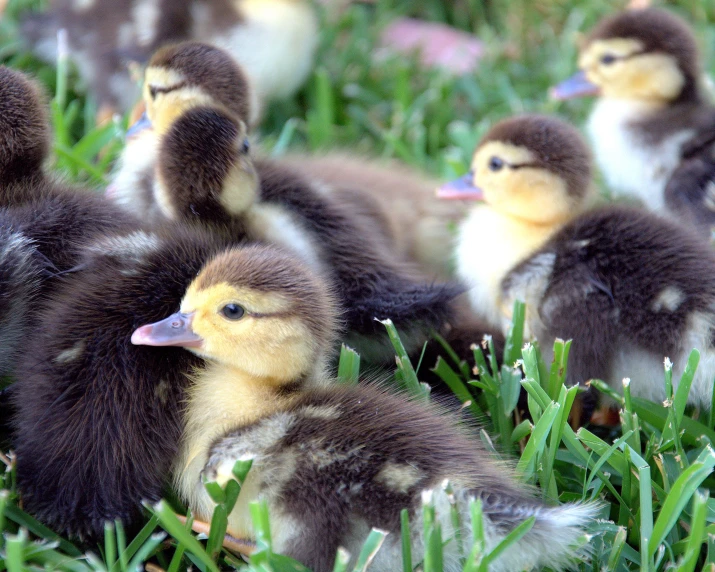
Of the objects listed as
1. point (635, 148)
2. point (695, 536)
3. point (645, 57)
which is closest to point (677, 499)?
point (695, 536)

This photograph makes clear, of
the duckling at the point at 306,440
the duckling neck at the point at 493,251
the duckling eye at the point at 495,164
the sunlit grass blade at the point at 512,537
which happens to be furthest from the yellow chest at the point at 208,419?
the duckling eye at the point at 495,164

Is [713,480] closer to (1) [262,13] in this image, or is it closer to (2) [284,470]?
(2) [284,470]

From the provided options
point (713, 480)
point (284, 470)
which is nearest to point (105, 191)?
point (284, 470)

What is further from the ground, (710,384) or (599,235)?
(599,235)

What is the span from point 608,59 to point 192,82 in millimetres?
1238

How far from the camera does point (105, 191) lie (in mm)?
1886

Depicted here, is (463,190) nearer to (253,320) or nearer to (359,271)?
(359,271)

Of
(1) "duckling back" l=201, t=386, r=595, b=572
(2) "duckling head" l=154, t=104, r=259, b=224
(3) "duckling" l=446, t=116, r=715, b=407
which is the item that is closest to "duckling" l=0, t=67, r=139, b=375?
(2) "duckling head" l=154, t=104, r=259, b=224

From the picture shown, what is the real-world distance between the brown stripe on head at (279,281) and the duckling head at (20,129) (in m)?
0.51

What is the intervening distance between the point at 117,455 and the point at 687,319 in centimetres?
95

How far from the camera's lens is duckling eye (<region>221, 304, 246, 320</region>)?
1.35 meters

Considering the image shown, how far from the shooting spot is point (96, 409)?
127cm

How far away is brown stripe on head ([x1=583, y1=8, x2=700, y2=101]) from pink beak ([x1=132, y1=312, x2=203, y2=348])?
1.64 meters

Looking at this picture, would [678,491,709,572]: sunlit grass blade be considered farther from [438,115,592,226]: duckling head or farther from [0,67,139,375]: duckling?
[0,67,139,375]: duckling
